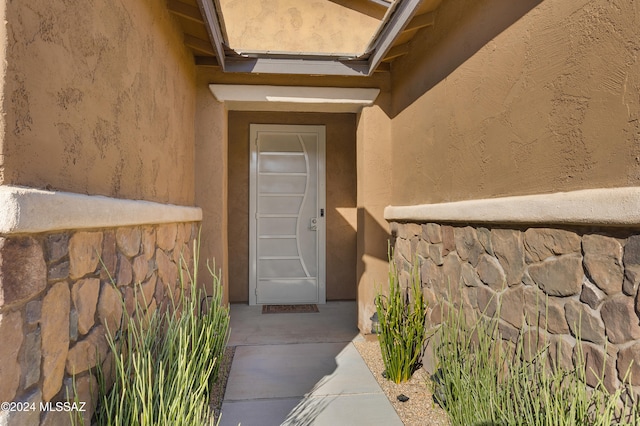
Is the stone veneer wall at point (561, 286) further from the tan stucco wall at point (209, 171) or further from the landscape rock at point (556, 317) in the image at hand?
the tan stucco wall at point (209, 171)

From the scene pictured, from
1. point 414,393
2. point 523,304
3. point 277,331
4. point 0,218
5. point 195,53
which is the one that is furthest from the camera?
point 277,331

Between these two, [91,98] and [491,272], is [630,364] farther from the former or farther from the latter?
[91,98]

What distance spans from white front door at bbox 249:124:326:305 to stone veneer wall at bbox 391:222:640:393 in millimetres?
3017

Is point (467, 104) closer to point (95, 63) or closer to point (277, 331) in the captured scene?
point (95, 63)

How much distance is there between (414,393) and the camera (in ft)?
9.29

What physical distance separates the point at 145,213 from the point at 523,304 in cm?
211

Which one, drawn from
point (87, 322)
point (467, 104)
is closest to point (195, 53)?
point (467, 104)

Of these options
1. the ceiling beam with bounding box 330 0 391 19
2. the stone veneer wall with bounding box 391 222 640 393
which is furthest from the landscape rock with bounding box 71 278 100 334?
the ceiling beam with bounding box 330 0 391 19

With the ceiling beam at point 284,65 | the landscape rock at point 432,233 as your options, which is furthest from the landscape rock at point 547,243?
the ceiling beam at point 284,65

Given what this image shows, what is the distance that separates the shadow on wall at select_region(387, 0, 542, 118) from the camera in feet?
7.18

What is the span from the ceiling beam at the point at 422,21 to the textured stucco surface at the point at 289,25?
6.43ft

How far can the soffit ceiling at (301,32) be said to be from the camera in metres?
2.97

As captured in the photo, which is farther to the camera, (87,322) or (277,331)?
(277,331)

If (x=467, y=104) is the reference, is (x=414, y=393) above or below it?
below
